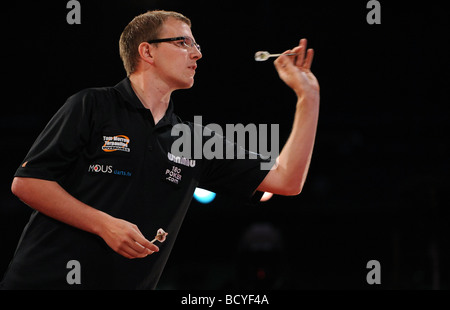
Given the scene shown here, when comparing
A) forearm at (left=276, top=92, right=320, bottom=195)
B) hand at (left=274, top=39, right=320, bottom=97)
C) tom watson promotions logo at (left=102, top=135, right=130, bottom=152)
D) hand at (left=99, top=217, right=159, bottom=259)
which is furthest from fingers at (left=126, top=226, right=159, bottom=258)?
hand at (left=274, top=39, right=320, bottom=97)

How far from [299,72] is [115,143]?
0.75 meters

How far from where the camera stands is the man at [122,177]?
1648mm

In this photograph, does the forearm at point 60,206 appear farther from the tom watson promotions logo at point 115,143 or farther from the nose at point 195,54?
the nose at point 195,54

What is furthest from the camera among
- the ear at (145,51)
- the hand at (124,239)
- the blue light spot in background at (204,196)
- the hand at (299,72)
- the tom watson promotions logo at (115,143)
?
the blue light spot in background at (204,196)

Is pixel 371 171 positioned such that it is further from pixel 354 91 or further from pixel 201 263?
pixel 201 263

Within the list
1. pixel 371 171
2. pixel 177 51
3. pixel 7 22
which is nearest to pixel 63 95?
pixel 7 22

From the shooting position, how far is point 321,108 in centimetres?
593

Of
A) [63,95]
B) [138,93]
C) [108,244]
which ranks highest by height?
[63,95]

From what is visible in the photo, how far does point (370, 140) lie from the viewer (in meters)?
6.98

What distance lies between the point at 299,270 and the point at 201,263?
155 centimetres

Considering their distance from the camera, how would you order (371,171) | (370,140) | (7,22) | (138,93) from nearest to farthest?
(138,93), (7,22), (370,140), (371,171)

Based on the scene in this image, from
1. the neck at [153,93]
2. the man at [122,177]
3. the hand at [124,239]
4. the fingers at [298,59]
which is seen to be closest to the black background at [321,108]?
the neck at [153,93]

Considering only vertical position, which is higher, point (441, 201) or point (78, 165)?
point (441, 201)

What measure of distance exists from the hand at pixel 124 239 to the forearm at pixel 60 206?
32mm
